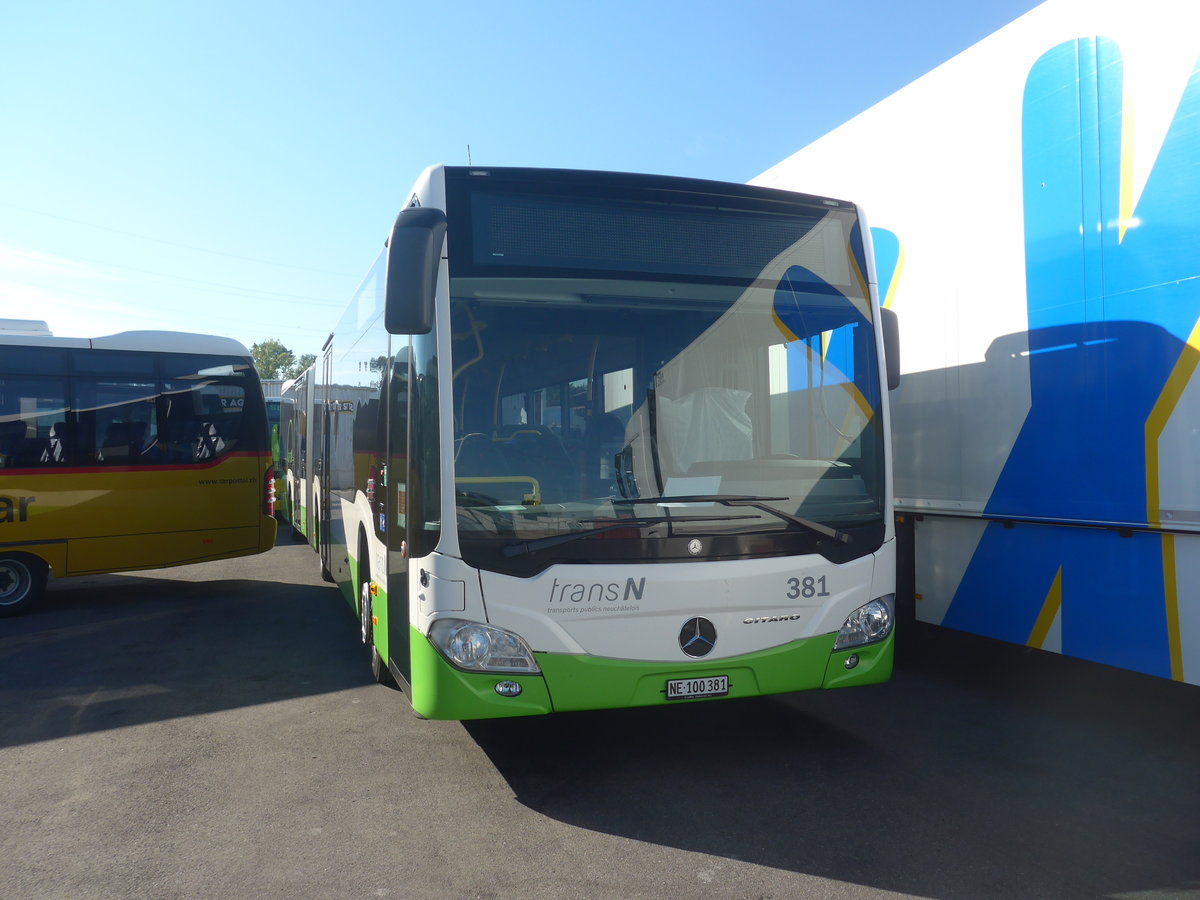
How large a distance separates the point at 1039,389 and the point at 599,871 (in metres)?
3.60

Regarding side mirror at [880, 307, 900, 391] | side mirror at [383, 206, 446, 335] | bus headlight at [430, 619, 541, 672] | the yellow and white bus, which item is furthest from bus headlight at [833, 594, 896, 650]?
the yellow and white bus

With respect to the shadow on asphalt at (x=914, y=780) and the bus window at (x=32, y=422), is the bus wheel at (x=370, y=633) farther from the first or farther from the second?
the bus window at (x=32, y=422)

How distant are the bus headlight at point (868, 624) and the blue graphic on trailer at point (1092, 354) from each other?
1.04m

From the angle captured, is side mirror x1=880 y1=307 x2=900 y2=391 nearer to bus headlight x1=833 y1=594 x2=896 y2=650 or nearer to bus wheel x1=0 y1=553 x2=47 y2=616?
bus headlight x1=833 y1=594 x2=896 y2=650

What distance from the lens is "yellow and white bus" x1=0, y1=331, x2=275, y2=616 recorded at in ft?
32.3

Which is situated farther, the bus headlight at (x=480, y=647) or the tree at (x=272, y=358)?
the tree at (x=272, y=358)

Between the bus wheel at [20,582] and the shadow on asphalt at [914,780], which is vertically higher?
the bus wheel at [20,582]

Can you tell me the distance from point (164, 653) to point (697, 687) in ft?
17.3

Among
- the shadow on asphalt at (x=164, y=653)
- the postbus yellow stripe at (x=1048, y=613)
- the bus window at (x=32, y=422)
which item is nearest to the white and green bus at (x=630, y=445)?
the postbus yellow stripe at (x=1048, y=613)

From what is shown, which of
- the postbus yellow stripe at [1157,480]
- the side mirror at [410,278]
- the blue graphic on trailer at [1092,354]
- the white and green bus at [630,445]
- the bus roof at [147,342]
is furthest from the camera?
the bus roof at [147,342]

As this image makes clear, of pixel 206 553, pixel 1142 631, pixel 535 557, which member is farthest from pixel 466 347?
pixel 206 553

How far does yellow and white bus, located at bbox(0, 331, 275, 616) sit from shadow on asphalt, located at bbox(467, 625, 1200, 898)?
625 cm

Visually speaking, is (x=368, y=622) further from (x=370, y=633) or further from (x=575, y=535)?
(x=575, y=535)

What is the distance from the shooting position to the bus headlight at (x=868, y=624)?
4.76m
